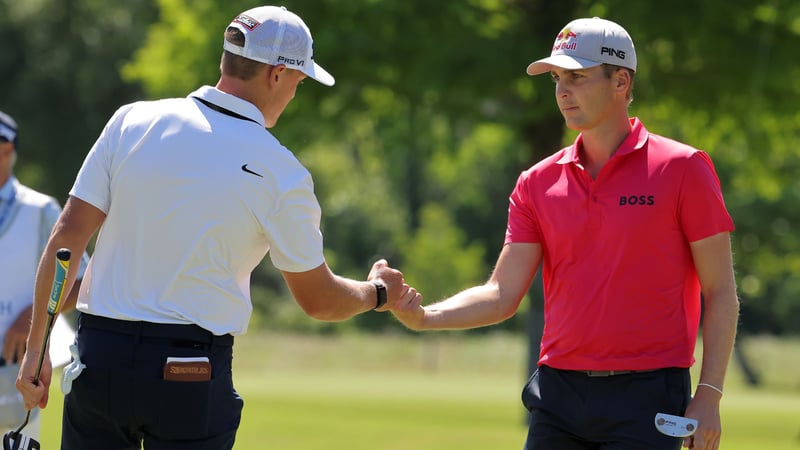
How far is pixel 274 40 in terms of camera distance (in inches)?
189

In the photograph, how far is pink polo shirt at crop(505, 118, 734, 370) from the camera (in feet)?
16.3

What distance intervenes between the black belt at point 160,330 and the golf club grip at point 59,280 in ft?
0.54

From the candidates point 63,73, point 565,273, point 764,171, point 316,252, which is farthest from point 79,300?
point 63,73

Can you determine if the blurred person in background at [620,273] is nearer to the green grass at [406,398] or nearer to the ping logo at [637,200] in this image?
the ping logo at [637,200]

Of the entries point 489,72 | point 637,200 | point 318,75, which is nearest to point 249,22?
point 318,75

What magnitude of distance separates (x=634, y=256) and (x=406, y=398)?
2003 centimetres

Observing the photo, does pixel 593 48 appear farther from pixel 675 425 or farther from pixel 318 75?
pixel 675 425

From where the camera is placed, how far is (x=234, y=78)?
190 inches

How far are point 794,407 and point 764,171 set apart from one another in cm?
658

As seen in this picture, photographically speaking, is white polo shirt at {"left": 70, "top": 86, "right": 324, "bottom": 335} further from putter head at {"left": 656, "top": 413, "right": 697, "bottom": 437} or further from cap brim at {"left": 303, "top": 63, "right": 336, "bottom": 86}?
putter head at {"left": 656, "top": 413, "right": 697, "bottom": 437}

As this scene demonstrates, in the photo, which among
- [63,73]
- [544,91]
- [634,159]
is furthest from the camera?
[63,73]

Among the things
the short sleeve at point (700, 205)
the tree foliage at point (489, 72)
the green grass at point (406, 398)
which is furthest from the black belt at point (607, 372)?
the tree foliage at point (489, 72)

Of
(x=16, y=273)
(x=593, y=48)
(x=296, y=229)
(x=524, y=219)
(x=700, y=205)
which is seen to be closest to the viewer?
(x=296, y=229)

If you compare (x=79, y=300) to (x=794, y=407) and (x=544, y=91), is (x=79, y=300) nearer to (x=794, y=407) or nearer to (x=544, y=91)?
(x=544, y=91)
